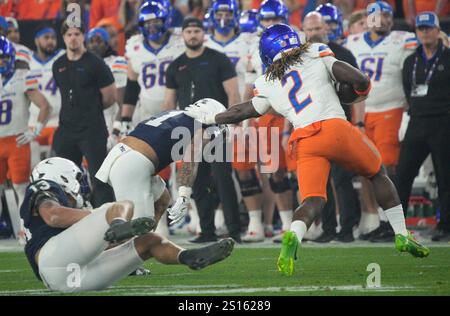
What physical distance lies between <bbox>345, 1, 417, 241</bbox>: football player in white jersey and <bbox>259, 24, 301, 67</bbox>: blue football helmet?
346 cm

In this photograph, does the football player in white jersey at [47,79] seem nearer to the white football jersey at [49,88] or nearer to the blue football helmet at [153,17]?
the white football jersey at [49,88]

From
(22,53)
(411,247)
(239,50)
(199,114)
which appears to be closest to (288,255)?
(411,247)

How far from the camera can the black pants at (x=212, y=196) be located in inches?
433

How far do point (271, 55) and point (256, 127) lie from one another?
3.38 m

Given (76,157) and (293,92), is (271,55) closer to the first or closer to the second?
(293,92)

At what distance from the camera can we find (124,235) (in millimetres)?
6227

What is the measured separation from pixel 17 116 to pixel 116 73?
1449 mm

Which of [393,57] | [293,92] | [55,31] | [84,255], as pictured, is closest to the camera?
[84,255]

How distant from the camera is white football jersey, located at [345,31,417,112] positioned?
37.2 ft

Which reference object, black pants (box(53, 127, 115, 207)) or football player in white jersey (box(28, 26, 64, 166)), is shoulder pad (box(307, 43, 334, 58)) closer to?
black pants (box(53, 127, 115, 207))

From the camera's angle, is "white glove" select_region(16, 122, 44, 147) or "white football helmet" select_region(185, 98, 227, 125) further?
"white glove" select_region(16, 122, 44, 147)

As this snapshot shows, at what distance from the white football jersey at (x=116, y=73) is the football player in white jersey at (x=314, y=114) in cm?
495

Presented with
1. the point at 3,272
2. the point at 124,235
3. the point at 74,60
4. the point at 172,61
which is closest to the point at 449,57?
the point at 172,61

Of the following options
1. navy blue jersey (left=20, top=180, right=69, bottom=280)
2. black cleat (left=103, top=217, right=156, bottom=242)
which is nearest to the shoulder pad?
navy blue jersey (left=20, top=180, right=69, bottom=280)
